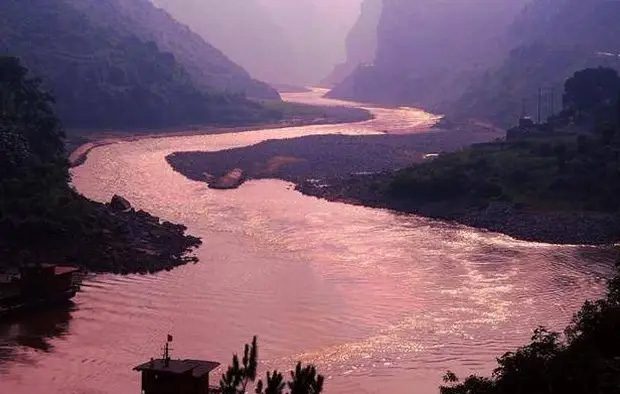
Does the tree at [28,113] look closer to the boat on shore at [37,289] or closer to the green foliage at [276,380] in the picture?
the boat on shore at [37,289]

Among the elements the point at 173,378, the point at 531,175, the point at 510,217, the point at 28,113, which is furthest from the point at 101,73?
the point at 173,378

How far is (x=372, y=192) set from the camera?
87.4 metres

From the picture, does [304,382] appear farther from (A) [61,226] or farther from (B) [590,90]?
(B) [590,90]

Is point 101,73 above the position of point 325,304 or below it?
above

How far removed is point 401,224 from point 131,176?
38.0 m

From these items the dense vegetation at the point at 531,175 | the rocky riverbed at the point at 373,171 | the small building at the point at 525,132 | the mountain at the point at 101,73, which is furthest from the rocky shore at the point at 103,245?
the mountain at the point at 101,73

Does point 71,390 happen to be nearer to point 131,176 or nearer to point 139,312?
point 139,312

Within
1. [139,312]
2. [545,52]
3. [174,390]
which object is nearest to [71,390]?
[174,390]

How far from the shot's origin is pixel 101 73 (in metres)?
157

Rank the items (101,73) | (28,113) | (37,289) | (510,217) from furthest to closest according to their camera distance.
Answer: (101,73)
(28,113)
(510,217)
(37,289)

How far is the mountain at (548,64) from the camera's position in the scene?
164375 mm

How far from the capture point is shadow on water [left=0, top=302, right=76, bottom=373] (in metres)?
39.8

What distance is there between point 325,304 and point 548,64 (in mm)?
136515

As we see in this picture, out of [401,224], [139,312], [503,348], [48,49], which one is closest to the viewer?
[503,348]
